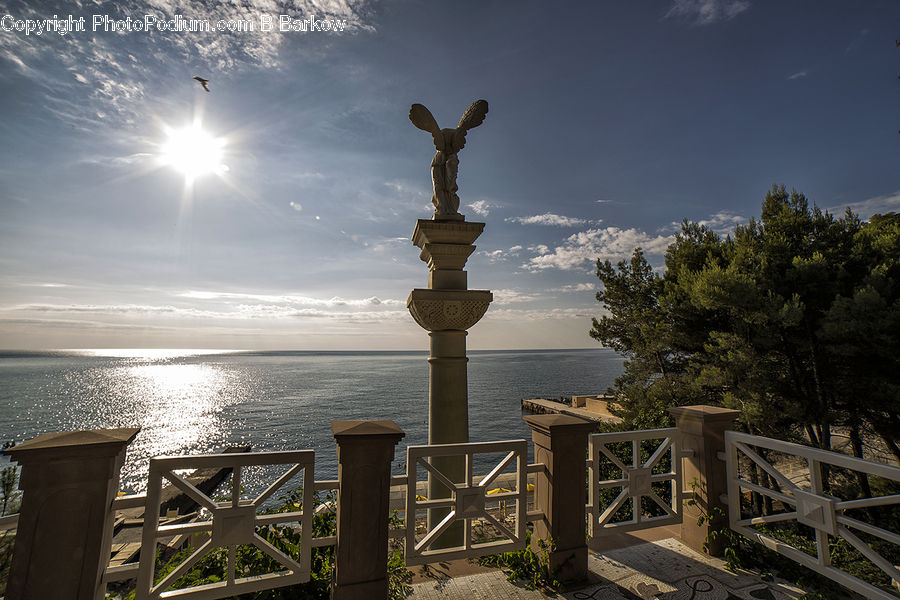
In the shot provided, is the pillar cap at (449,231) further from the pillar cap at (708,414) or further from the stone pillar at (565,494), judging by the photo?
the pillar cap at (708,414)

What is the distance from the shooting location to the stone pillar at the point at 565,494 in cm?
374

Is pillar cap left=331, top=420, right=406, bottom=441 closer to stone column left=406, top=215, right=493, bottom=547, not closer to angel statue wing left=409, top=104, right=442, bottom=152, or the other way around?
stone column left=406, top=215, right=493, bottom=547

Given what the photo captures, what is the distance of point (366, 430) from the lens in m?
3.30

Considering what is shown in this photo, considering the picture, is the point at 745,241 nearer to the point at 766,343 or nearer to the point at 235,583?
the point at 766,343

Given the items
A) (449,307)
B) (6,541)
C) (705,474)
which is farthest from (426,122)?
(6,541)

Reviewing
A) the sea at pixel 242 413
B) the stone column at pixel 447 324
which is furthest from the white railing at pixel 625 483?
the sea at pixel 242 413

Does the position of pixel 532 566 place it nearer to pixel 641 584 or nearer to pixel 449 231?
pixel 641 584

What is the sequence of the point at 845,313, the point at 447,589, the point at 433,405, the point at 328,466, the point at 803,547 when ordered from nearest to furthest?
the point at 447,589 → the point at 803,547 → the point at 433,405 → the point at 845,313 → the point at 328,466

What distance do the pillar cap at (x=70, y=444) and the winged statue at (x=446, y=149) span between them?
13.1 ft

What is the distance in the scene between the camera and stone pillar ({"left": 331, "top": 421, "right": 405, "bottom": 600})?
321 cm

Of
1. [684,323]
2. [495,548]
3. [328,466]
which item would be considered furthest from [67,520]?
[328,466]

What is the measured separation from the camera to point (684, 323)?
1276 centimetres

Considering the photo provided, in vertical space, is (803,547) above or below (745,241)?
below

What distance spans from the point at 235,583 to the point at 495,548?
85.7 inches
